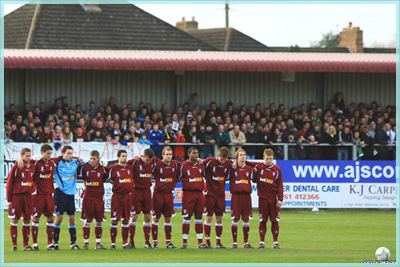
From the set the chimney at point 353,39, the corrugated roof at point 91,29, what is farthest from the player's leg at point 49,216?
the chimney at point 353,39

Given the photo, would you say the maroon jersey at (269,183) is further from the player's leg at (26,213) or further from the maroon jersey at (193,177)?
the player's leg at (26,213)

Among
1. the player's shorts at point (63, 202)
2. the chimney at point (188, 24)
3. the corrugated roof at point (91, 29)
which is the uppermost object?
the chimney at point (188, 24)

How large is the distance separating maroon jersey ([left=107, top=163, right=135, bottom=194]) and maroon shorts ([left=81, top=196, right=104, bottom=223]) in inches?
20.2

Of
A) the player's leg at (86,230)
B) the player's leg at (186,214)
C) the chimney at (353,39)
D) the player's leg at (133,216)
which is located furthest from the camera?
the chimney at (353,39)

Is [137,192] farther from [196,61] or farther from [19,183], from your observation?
[196,61]

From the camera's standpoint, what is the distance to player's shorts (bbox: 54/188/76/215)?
24.6 meters

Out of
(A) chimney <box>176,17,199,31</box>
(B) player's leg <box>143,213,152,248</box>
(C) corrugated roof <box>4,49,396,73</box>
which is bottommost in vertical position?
(B) player's leg <box>143,213,152,248</box>

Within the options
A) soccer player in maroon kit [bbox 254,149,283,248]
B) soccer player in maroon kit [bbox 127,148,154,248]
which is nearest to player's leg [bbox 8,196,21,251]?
soccer player in maroon kit [bbox 127,148,154,248]

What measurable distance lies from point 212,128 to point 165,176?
1274cm

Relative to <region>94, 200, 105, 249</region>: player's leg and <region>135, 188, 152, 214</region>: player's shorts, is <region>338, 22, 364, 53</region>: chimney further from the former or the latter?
<region>94, 200, 105, 249</region>: player's leg

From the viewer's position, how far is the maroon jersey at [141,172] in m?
25.4

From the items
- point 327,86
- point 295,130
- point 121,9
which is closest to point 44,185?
point 295,130

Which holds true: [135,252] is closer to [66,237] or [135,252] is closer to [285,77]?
[66,237]

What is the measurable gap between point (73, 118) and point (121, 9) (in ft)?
72.6
